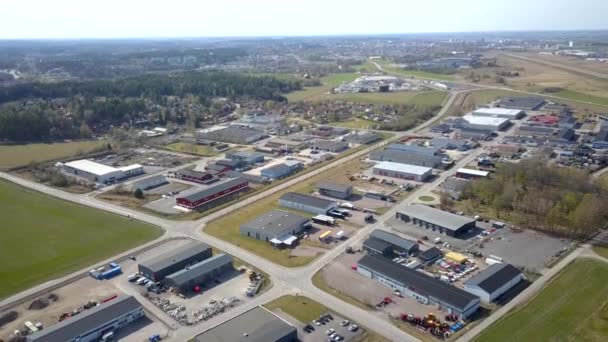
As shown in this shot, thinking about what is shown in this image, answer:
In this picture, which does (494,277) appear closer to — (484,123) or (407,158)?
(407,158)

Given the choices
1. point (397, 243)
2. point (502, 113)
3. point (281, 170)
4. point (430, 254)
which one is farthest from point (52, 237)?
point (502, 113)

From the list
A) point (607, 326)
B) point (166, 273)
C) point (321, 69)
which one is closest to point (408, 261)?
point (607, 326)

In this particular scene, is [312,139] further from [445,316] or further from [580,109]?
[580,109]

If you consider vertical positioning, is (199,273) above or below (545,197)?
below

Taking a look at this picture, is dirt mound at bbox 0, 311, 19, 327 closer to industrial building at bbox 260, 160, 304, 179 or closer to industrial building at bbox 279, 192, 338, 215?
industrial building at bbox 279, 192, 338, 215

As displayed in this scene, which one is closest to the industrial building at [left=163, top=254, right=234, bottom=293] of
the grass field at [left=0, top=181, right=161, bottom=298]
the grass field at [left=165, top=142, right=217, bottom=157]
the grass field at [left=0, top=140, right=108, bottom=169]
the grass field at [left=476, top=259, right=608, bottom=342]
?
the grass field at [left=0, top=181, right=161, bottom=298]

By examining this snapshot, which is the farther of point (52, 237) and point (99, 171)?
point (99, 171)
